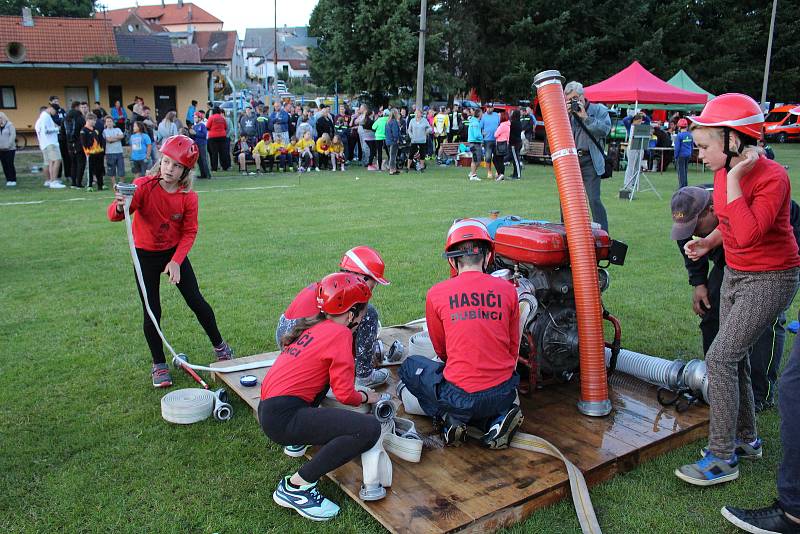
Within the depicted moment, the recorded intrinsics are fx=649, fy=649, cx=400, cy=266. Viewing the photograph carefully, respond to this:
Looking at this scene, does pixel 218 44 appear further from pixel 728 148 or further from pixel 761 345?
pixel 728 148

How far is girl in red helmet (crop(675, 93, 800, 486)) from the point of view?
129 inches

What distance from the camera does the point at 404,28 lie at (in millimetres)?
31109

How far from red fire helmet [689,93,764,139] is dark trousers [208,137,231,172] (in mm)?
18581

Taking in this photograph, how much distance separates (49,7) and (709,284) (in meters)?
62.7

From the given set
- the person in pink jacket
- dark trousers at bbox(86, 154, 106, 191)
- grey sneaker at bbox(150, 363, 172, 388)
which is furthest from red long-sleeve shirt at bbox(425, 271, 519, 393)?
the person in pink jacket

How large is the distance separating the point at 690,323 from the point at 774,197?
3327mm

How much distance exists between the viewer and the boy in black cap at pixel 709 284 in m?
4.10

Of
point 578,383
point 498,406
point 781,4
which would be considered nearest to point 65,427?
point 498,406

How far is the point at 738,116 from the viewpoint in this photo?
3.29 metres

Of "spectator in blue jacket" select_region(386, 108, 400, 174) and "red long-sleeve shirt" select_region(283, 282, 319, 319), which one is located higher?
"spectator in blue jacket" select_region(386, 108, 400, 174)

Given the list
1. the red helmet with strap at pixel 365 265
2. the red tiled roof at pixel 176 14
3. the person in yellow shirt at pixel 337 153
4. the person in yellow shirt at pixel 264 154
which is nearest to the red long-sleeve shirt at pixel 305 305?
the red helmet with strap at pixel 365 265

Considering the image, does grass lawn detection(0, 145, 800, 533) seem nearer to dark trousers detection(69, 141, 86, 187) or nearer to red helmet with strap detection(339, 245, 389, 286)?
red helmet with strap detection(339, 245, 389, 286)

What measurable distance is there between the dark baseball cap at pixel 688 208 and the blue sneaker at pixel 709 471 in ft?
4.51

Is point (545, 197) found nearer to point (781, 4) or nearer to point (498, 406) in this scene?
point (498, 406)
